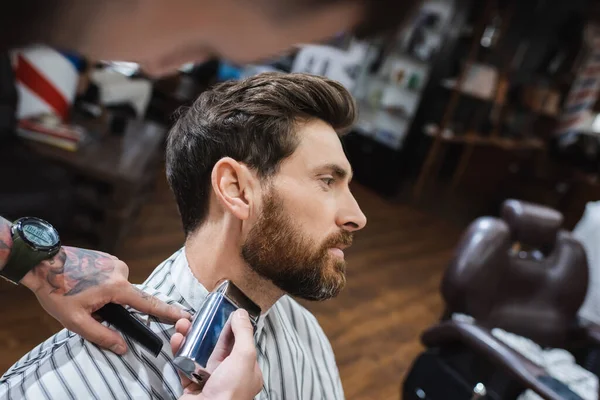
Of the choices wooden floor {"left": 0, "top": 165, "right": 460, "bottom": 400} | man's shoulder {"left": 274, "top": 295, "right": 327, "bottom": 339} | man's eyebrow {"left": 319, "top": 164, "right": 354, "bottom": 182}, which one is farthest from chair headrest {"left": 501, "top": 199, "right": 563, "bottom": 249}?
man's eyebrow {"left": 319, "top": 164, "right": 354, "bottom": 182}

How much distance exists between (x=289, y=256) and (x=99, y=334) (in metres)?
0.33

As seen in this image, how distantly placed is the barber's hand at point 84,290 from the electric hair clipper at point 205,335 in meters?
0.13

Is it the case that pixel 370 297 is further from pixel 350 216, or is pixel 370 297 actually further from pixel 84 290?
pixel 84 290

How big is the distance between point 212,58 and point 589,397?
6.52 ft

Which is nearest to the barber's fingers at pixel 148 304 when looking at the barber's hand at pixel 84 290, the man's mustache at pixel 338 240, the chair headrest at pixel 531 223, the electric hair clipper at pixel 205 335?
the barber's hand at pixel 84 290

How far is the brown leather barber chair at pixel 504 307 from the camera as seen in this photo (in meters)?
1.75

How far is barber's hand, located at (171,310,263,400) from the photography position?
67 centimetres

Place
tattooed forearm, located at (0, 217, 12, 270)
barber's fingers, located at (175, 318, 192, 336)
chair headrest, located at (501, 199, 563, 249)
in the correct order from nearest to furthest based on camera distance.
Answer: tattooed forearm, located at (0, 217, 12, 270) → barber's fingers, located at (175, 318, 192, 336) → chair headrest, located at (501, 199, 563, 249)

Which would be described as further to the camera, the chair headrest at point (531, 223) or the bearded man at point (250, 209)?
the chair headrest at point (531, 223)

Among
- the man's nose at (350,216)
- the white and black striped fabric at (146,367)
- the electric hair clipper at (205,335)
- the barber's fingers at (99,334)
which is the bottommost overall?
the white and black striped fabric at (146,367)

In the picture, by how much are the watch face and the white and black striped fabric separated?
180mm

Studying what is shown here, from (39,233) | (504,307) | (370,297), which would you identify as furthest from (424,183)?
(39,233)

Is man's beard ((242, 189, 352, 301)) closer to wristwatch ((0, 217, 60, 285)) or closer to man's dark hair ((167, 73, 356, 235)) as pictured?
man's dark hair ((167, 73, 356, 235))

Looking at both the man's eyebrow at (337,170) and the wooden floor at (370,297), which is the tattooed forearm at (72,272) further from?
the man's eyebrow at (337,170)
